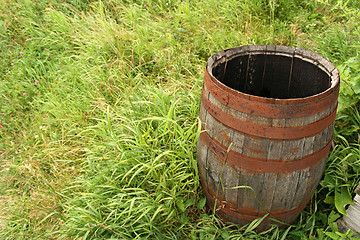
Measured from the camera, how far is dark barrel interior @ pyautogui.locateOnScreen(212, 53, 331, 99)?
193 centimetres

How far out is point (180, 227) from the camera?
1879 millimetres

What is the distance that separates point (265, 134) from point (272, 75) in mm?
768

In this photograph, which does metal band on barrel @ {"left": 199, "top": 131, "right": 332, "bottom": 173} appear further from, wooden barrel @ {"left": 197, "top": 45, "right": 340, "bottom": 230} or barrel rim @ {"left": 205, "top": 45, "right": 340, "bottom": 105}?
barrel rim @ {"left": 205, "top": 45, "right": 340, "bottom": 105}

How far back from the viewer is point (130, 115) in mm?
2354

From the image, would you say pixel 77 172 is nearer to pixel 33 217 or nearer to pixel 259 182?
pixel 33 217

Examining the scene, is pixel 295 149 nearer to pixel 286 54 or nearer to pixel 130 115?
pixel 286 54

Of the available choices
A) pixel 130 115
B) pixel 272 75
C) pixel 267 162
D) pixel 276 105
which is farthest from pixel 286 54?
pixel 130 115

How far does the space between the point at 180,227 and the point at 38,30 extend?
145 inches

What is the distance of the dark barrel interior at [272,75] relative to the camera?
6.32ft

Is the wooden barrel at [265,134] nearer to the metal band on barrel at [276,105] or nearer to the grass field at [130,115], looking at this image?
the metal band on barrel at [276,105]

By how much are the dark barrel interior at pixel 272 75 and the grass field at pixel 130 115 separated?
0.34 m

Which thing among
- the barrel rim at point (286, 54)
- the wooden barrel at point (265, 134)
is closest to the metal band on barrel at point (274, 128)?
the wooden barrel at point (265, 134)

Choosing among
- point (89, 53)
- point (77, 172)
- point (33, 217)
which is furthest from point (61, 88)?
point (33, 217)

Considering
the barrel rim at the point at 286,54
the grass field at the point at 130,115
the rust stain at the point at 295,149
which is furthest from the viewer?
the grass field at the point at 130,115
